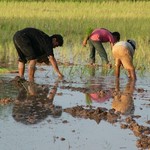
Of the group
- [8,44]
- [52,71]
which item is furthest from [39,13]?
[52,71]

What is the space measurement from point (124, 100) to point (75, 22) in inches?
632

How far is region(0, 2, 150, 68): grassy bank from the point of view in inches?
604

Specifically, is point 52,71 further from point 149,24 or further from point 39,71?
point 149,24

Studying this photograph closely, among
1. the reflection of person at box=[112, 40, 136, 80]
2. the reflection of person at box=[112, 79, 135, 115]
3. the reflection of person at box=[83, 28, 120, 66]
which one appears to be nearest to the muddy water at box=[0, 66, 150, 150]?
the reflection of person at box=[112, 79, 135, 115]

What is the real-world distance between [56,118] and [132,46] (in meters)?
4.67

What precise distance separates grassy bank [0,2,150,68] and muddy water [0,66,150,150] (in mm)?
3421

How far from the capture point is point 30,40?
1062 centimetres

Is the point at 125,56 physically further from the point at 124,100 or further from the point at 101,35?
the point at 124,100

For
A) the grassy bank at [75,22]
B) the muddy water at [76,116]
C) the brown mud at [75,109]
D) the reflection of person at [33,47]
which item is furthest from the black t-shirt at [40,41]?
the grassy bank at [75,22]

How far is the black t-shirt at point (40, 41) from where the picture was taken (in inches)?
404

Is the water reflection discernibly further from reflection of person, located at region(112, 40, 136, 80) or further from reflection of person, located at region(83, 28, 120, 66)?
reflection of person, located at region(83, 28, 120, 66)

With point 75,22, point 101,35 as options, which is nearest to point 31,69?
point 101,35

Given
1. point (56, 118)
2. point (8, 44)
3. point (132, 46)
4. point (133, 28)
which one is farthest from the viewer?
point (133, 28)

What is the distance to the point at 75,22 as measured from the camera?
24.4m
